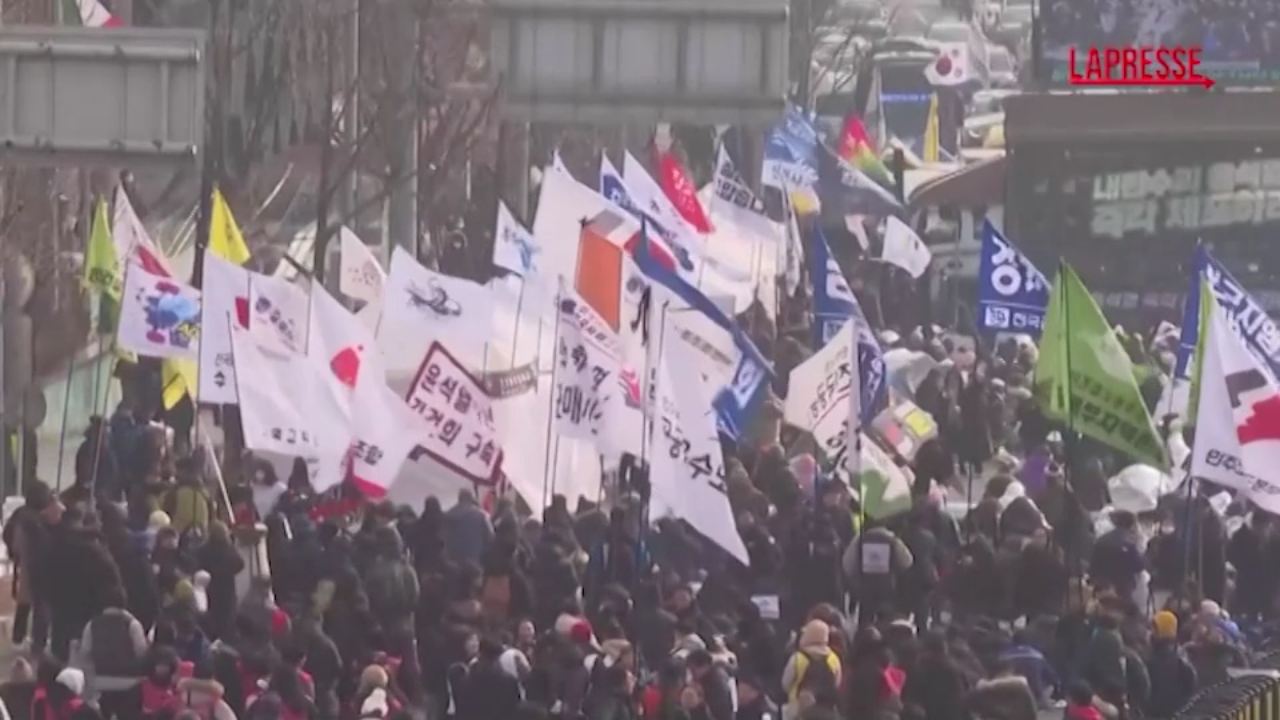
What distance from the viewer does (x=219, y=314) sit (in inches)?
795

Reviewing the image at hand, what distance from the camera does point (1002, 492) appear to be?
22781 millimetres

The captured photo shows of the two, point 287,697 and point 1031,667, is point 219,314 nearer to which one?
point 287,697

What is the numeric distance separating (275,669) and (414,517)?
494 cm

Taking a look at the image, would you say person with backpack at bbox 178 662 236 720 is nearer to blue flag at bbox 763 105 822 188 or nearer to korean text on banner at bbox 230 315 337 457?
korean text on banner at bbox 230 315 337 457

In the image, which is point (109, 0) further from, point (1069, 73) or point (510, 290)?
point (1069, 73)

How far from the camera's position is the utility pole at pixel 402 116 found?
119ft

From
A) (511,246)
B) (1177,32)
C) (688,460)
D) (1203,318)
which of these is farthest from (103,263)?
(1177,32)

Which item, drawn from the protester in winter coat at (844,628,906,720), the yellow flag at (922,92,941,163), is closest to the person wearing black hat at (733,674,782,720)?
the protester in winter coat at (844,628,906,720)

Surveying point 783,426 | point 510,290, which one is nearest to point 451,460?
point 510,290

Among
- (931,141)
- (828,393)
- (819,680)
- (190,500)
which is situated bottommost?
(931,141)

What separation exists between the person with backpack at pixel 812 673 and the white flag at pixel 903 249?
20.9 metres

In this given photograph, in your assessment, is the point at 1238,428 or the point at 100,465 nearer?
the point at 1238,428

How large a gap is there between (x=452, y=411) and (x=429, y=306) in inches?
101

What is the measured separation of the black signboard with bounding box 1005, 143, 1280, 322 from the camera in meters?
44.7
